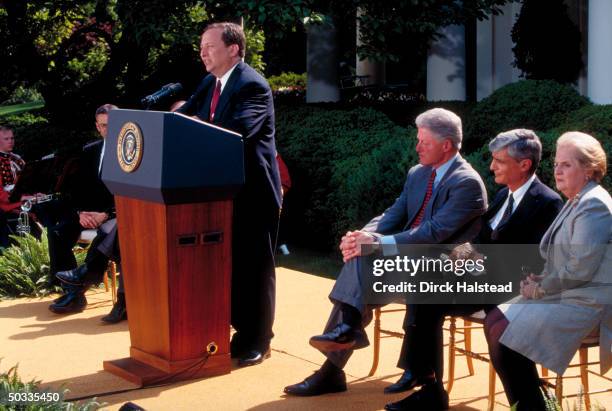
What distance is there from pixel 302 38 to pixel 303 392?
28.2 metres

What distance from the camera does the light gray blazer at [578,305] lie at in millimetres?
4547

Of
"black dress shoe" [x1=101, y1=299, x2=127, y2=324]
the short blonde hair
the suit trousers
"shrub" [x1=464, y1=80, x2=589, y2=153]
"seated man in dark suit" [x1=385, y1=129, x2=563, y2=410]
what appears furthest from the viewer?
"shrub" [x1=464, y1=80, x2=589, y2=153]

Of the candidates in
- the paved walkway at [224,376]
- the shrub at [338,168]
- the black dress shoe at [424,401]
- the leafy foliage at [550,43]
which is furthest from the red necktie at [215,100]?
the leafy foliage at [550,43]

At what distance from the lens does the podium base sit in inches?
223

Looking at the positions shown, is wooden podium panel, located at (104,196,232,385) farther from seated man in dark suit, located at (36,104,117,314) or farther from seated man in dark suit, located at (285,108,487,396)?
seated man in dark suit, located at (36,104,117,314)

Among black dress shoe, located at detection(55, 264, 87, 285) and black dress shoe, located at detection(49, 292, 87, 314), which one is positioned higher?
black dress shoe, located at detection(55, 264, 87, 285)

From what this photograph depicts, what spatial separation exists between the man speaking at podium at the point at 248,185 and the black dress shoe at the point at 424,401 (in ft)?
4.22

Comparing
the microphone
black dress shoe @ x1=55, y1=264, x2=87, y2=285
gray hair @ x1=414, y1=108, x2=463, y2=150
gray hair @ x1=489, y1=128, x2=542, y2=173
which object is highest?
the microphone

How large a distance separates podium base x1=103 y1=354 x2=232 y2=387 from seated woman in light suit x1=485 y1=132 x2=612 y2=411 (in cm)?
178

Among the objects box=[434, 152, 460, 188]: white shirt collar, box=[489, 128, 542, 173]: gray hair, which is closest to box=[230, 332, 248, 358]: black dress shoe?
box=[434, 152, 460, 188]: white shirt collar

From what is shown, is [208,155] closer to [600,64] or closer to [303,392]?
[303,392]

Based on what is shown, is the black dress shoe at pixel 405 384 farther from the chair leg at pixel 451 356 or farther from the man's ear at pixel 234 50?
the man's ear at pixel 234 50

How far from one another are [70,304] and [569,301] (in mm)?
4408

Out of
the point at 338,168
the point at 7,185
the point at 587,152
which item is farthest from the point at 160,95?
the point at 7,185
